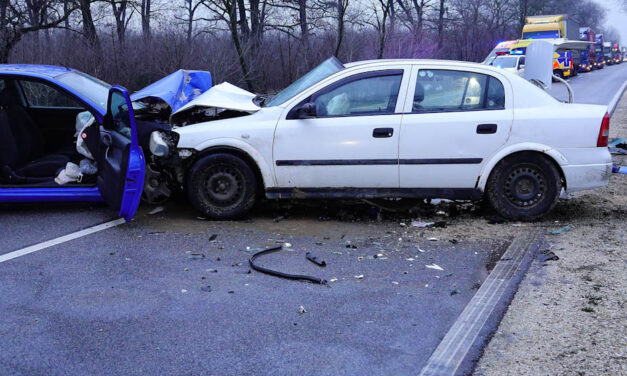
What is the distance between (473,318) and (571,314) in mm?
649

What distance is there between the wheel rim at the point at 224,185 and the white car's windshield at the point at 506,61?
22107 millimetres

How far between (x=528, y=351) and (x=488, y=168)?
2997 millimetres

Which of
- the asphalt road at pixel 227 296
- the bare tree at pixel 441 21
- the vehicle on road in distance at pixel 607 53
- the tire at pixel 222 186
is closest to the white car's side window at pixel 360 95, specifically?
the tire at pixel 222 186

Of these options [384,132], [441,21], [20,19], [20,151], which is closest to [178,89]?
[20,151]

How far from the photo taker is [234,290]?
4.81 metres

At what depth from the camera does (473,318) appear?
4.23 meters

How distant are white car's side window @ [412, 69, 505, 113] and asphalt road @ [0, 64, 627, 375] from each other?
48.2 inches

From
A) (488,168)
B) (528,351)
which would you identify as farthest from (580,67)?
(528,351)

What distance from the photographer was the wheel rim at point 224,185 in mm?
6684

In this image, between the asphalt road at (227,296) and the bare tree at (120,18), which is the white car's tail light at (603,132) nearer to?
the asphalt road at (227,296)

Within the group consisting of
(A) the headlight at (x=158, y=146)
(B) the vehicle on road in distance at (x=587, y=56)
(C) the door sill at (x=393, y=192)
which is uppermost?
(B) the vehicle on road in distance at (x=587, y=56)

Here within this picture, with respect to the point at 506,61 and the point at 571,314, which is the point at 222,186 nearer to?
the point at 571,314

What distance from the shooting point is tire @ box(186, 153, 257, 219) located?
6.65 meters

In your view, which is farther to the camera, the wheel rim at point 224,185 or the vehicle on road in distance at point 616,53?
the vehicle on road in distance at point 616,53
